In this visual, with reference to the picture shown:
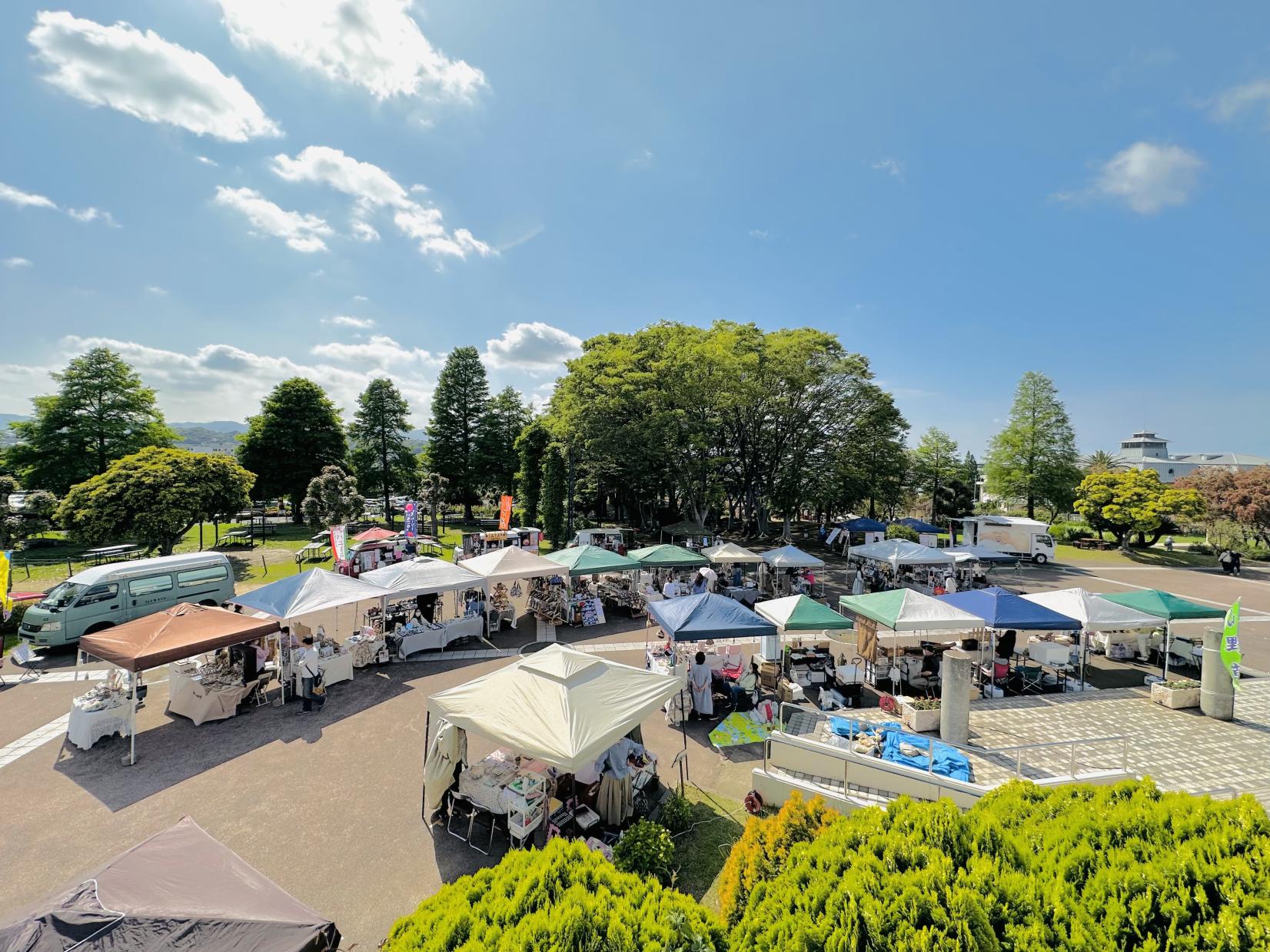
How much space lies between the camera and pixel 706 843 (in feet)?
20.7

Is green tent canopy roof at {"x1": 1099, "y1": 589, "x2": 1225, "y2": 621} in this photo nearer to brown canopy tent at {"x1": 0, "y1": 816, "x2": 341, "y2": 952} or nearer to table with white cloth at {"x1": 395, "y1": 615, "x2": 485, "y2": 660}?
table with white cloth at {"x1": 395, "y1": 615, "x2": 485, "y2": 660}

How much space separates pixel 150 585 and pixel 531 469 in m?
24.9

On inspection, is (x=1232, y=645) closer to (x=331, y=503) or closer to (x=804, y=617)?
(x=804, y=617)

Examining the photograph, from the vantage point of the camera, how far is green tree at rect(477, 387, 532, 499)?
150ft

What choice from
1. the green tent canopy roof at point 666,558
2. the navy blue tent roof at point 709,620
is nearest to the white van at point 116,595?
the green tent canopy roof at point 666,558

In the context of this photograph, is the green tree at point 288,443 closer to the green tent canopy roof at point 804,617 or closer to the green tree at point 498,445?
the green tree at point 498,445

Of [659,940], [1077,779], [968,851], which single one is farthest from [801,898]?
[1077,779]

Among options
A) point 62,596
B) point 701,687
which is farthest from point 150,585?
point 701,687

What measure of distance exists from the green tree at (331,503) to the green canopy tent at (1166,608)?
32548 millimetres

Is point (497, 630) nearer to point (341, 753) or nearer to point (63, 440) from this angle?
point (341, 753)

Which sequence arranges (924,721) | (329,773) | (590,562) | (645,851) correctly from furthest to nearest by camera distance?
(590,562), (924,721), (329,773), (645,851)

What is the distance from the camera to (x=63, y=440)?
1277 inches

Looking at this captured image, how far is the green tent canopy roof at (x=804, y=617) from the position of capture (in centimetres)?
1001

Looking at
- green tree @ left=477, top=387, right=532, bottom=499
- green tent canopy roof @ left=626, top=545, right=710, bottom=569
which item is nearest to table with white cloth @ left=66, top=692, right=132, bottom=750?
green tent canopy roof @ left=626, top=545, right=710, bottom=569
